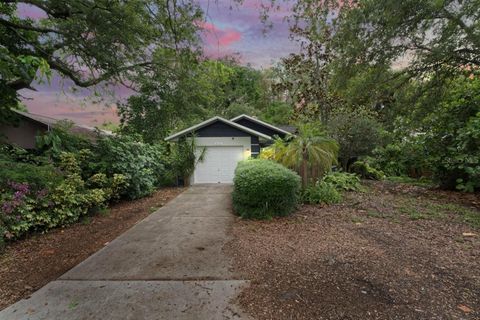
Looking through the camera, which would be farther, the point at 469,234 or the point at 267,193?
the point at 267,193

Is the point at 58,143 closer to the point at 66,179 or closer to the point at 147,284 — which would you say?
the point at 66,179

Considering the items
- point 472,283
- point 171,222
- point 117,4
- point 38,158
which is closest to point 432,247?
point 472,283

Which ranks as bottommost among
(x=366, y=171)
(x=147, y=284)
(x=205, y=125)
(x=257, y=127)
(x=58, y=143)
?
(x=147, y=284)

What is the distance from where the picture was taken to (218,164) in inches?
527

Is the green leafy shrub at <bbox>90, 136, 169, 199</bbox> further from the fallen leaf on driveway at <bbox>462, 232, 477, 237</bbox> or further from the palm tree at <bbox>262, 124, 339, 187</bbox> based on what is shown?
the fallen leaf on driveway at <bbox>462, 232, 477, 237</bbox>

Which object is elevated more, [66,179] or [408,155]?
[408,155]

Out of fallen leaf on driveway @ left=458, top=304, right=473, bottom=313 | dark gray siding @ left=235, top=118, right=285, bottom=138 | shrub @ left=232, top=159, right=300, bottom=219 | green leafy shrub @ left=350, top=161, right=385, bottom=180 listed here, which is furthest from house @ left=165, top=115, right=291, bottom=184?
fallen leaf on driveway @ left=458, top=304, right=473, bottom=313

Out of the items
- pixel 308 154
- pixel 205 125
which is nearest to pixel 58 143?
pixel 205 125

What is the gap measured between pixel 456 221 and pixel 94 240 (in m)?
7.01

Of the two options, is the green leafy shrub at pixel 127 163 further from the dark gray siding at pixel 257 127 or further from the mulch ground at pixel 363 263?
the dark gray siding at pixel 257 127

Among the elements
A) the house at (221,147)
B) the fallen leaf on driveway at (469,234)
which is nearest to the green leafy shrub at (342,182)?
the fallen leaf on driveway at (469,234)

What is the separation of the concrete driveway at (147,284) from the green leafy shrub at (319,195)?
9.12 feet

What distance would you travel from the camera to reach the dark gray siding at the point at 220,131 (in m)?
13.2

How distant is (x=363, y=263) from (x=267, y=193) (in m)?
2.70
